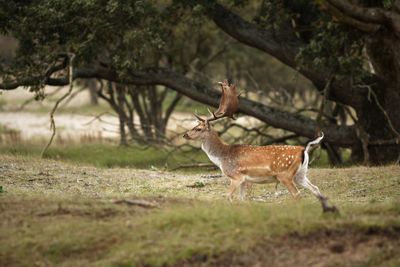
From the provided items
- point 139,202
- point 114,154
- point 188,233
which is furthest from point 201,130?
point 114,154

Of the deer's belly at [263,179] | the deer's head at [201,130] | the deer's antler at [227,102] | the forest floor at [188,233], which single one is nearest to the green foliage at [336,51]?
the deer's antler at [227,102]

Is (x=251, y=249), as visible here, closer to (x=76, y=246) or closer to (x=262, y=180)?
(x=76, y=246)

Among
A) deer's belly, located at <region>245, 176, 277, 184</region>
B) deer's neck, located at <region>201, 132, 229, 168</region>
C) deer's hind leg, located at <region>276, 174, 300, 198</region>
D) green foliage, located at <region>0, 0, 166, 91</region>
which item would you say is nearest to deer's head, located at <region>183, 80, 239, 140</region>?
deer's neck, located at <region>201, 132, 229, 168</region>

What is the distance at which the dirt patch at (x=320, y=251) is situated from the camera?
9.89m

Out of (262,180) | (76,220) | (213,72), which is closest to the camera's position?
(76,220)

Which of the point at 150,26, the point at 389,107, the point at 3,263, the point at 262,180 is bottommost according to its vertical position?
the point at 3,263

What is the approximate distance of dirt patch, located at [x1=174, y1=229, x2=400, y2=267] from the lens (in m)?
9.89

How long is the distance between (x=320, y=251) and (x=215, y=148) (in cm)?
485

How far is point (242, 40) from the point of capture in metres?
22.6

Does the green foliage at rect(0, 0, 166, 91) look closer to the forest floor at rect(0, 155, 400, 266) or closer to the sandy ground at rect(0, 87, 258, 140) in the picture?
the sandy ground at rect(0, 87, 258, 140)

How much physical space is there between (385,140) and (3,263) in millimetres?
13299

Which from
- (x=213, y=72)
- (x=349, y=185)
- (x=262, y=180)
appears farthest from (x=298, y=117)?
(x=213, y=72)

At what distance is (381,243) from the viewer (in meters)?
10.3

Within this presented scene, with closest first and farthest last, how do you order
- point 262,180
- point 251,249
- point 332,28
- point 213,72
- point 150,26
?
point 251,249 → point 262,180 → point 332,28 → point 150,26 → point 213,72
